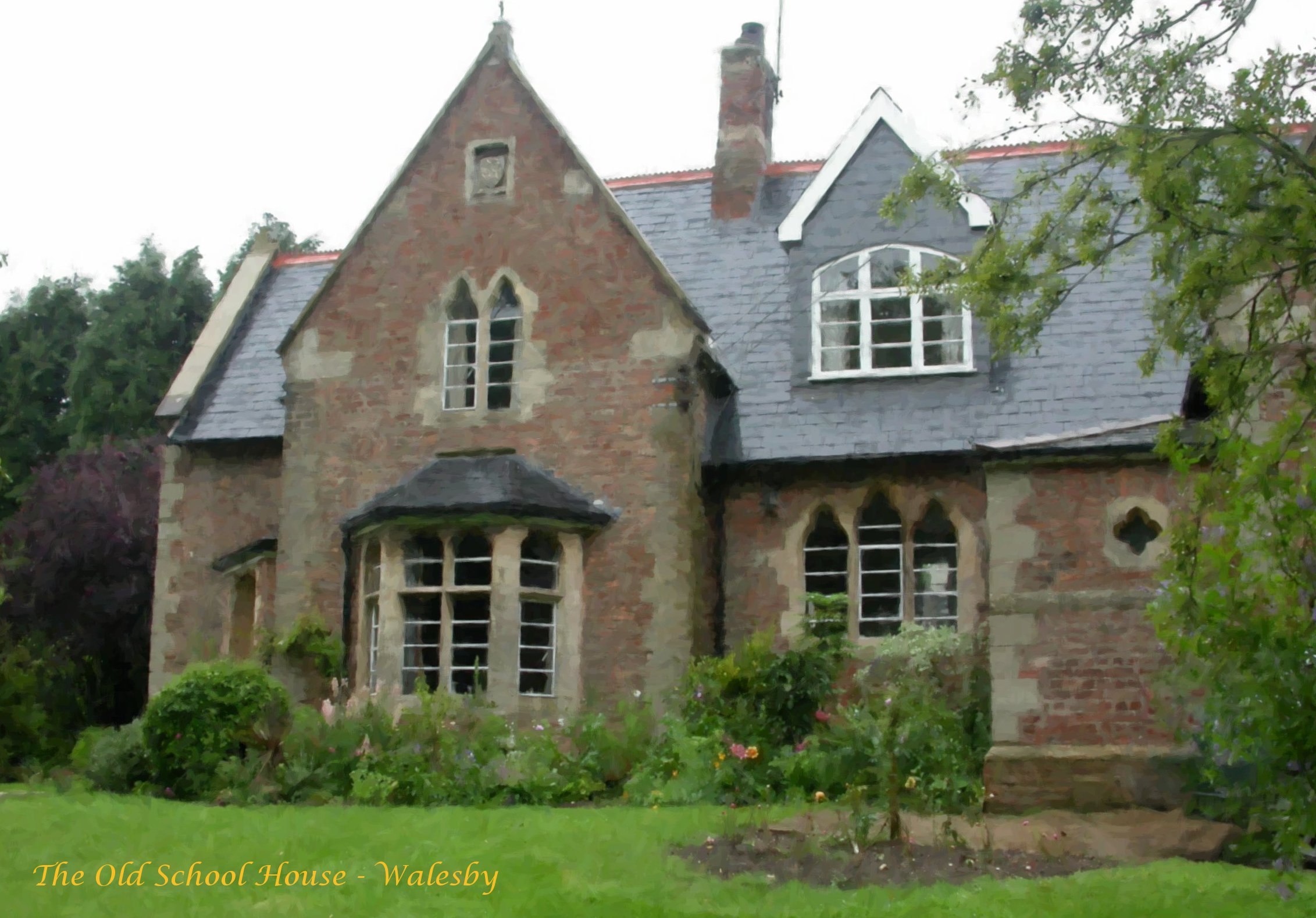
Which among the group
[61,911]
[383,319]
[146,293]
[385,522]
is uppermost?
[146,293]

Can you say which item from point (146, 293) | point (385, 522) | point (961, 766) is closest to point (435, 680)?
point (385, 522)

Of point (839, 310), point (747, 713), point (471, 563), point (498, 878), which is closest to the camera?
point (498, 878)

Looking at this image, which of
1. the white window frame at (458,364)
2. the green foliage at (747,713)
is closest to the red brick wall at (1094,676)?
the green foliage at (747,713)

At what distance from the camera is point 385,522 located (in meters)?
17.4

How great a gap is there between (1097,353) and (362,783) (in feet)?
32.6

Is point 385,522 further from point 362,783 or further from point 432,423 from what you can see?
point 362,783

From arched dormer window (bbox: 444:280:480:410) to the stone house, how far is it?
51mm

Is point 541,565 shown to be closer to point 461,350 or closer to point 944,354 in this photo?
point 461,350

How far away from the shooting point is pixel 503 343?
18.7m

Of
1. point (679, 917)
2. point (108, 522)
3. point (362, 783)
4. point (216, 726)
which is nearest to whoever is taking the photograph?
point (679, 917)

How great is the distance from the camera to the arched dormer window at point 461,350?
744 inches

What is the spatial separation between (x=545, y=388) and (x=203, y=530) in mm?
5694

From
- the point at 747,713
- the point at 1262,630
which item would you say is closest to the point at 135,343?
the point at 747,713

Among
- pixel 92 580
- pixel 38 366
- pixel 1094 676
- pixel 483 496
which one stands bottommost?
pixel 1094 676
